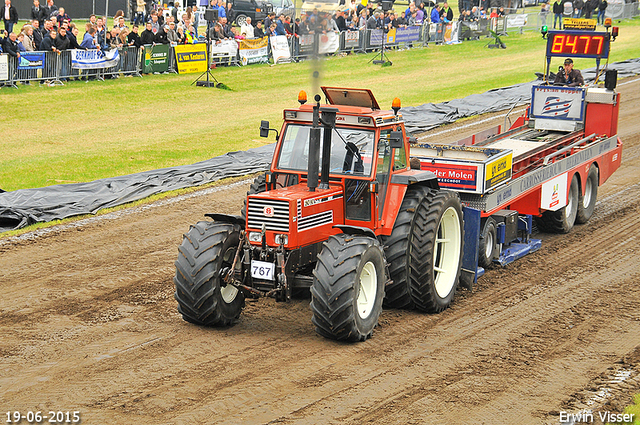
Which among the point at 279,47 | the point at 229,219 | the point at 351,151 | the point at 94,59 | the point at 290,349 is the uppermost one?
the point at 279,47

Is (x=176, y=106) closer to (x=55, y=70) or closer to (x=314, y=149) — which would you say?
(x=55, y=70)

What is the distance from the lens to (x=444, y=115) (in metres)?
23.1

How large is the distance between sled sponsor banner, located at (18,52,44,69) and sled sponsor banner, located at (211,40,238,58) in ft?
24.7

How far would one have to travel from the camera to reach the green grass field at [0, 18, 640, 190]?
59.8 ft

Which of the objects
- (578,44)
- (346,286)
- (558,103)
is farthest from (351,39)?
(346,286)

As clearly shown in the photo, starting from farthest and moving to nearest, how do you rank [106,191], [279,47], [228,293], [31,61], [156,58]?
[279,47], [156,58], [31,61], [106,191], [228,293]

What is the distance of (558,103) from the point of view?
15.7 meters

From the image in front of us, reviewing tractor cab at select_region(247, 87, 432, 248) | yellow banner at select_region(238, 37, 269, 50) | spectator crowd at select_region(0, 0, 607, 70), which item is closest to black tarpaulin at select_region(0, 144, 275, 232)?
spectator crowd at select_region(0, 0, 607, 70)

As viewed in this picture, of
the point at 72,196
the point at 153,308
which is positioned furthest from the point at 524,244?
the point at 72,196

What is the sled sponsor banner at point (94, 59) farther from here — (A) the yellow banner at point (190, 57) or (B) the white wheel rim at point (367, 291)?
(B) the white wheel rim at point (367, 291)

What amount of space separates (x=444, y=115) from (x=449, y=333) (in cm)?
1476

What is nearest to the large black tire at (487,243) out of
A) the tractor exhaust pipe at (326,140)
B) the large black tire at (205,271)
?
the tractor exhaust pipe at (326,140)

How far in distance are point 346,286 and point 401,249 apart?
133cm

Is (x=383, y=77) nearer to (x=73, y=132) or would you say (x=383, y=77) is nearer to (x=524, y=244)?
(x=73, y=132)
